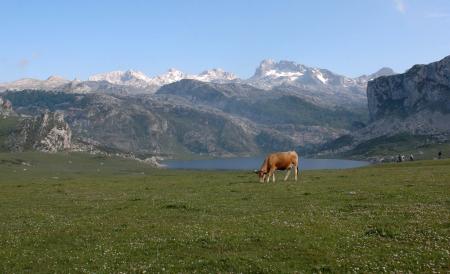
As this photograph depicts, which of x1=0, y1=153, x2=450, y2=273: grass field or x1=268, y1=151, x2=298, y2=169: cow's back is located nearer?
x1=0, y1=153, x2=450, y2=273: grass field

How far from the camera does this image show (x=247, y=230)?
22531 mm

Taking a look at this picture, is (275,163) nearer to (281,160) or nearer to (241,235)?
(281,160)

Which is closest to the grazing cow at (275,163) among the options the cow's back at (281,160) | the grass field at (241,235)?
the cow's back at (281,160)

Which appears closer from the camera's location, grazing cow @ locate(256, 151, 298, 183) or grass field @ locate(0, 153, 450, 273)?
grass field @ locate(0, 153, 450, 273)

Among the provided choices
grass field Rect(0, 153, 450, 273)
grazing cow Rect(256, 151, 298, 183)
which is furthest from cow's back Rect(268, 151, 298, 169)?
grass field Rect(0, 153, 450, 273)

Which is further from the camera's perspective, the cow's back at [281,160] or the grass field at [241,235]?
the cow's back at [281,160]

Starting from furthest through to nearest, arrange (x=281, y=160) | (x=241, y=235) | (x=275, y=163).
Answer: (x=281, y=160), (x=275, y=163), (x=241, y=235)

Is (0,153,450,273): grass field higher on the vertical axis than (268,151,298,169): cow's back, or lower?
lower

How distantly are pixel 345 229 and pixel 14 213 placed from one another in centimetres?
2459

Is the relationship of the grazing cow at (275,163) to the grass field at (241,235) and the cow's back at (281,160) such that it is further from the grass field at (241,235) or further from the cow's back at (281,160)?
the grass field at (241,235)

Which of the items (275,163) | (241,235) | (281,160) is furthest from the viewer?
(281,160)

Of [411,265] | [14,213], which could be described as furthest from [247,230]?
[14,213]

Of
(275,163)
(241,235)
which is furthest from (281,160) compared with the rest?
(241,235)

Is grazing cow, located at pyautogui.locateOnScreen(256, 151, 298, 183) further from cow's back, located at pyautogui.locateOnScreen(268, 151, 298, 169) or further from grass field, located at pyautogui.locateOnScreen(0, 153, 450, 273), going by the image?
grass field, located at pyautogui.locateOnScreen(0, 153, 450, 273)
